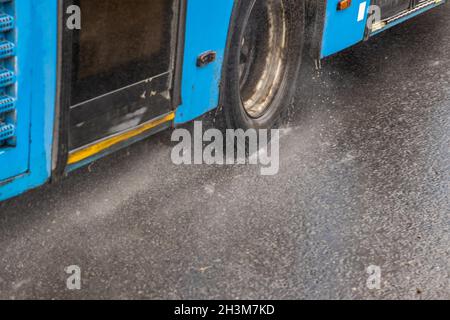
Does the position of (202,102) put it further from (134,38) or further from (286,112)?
(286,112)

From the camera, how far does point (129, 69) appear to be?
3.56 m

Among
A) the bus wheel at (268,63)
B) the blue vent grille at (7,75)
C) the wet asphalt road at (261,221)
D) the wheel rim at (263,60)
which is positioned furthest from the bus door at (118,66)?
the wheel rim at (263,60)

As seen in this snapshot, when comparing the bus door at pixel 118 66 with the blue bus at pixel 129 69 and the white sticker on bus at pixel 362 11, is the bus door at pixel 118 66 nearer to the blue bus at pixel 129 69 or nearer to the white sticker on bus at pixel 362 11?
the blue bus at pixel 129 69

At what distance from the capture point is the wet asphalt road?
134 inches

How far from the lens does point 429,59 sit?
20.6 feet

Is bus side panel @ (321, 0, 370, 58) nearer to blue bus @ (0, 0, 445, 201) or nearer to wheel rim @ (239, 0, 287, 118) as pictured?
blue bus @ (0, 0, 445, 201)

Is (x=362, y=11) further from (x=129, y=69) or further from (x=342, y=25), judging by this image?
(x=129, y=69)

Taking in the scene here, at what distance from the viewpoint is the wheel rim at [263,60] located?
15.4 ft

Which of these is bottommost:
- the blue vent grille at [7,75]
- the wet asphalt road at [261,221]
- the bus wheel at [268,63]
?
the wet asphalt road at [261,221]

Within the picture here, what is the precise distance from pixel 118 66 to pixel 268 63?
1545 millimetres

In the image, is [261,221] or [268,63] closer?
[261,221]

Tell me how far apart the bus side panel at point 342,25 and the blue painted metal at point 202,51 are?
101 cm

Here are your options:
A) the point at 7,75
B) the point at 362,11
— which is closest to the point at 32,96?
the point at 7,75

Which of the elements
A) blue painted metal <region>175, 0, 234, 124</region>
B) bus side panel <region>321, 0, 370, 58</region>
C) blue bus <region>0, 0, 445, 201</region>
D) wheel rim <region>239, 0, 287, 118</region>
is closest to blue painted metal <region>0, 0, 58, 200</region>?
blue bus <region>0, 0, 445, 201</region>
